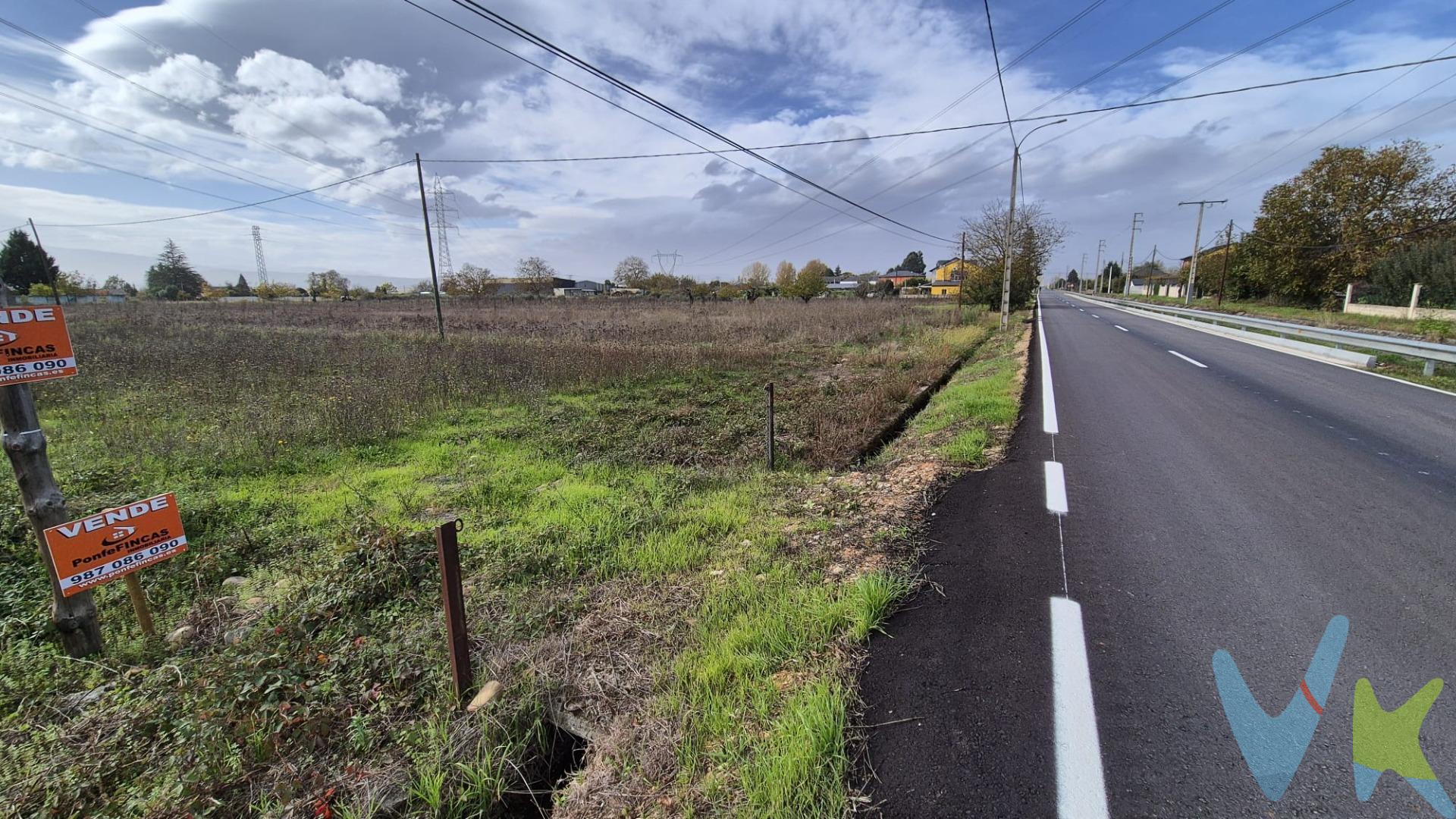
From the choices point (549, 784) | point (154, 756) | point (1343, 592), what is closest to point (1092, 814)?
point (549, 784)

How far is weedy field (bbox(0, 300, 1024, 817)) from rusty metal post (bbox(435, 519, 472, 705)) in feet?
0.48

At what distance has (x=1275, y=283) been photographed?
37.3 meters

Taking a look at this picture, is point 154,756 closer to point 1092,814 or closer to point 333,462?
point 1092,814

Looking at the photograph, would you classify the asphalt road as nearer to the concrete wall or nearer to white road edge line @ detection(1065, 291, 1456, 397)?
white road edge line @ detection(1065, 291, 1456, 397)

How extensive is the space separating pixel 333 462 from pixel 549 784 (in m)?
6.01

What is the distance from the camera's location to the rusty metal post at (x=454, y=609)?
2.40m

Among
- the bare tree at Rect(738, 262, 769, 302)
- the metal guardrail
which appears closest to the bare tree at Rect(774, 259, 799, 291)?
the bare tree at Rect(738, 262, 769, 302)

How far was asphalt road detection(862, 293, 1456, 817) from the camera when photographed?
1932 millimetres

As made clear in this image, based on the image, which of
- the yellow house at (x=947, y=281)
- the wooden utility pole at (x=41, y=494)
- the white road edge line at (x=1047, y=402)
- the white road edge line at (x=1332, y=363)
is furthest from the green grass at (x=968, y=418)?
the yellow house at (x=947, y=281)

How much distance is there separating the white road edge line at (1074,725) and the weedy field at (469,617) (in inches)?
30.3

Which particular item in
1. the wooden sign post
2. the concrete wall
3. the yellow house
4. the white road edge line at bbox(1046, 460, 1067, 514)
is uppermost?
the yellow house

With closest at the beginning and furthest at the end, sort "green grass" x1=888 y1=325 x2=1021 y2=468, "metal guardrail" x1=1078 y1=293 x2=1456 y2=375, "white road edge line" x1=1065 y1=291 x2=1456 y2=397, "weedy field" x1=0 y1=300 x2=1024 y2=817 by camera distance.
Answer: "weedy field" x1=0 y1=300 x2=1024 y2=817 < "green grass" x1=888 y1=325 x2=1021 y2=468 < "white road edge line" x1=1065 y1=291 x2=1456 y2=397 < "metal guardrail" x1=1078 y1=293 x2=1456 y2=375

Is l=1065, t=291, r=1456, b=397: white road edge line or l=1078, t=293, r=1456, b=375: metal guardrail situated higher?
l=1078, t=293, r=1456, b=375: metal guardrail

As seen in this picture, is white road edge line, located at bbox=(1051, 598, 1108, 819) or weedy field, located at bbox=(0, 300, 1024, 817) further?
weedy field, located at bbox=(0, 300, 1024, 817)
